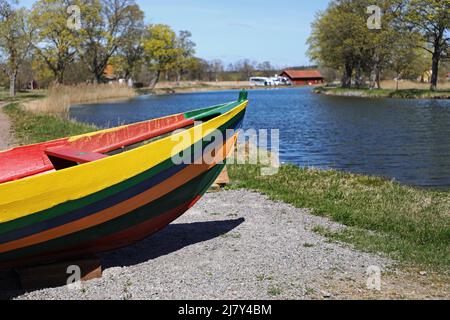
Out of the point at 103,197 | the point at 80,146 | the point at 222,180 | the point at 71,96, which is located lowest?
the point at 222,180

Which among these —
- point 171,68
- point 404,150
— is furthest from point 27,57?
point 404,150

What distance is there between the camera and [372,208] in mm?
8570

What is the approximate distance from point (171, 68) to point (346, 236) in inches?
3839

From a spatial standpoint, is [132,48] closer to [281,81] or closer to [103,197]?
[281,81]

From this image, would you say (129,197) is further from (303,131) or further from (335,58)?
(335,58)

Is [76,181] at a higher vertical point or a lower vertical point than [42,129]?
higher

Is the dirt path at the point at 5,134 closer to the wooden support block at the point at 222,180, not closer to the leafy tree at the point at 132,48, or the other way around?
the wooden support block at the point at 222,180

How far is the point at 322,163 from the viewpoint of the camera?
16.1m

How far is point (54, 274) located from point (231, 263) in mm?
1808

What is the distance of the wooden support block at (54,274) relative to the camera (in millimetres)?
5449

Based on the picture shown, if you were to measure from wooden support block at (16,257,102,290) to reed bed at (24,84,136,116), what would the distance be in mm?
24882

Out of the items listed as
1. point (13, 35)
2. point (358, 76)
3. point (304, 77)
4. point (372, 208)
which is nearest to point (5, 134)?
point (372, 208)

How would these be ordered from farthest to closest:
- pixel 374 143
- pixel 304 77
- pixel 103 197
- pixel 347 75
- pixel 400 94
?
pixel 304 77, pixel 347 75, pixel 400 94, pixel 374 143, pixel 103 197

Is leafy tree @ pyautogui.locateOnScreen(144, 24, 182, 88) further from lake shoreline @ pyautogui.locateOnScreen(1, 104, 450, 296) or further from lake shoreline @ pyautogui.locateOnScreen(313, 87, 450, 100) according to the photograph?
lake shoreline @ pyautogui.locateOnScreen(1, 104, 450, 296)
